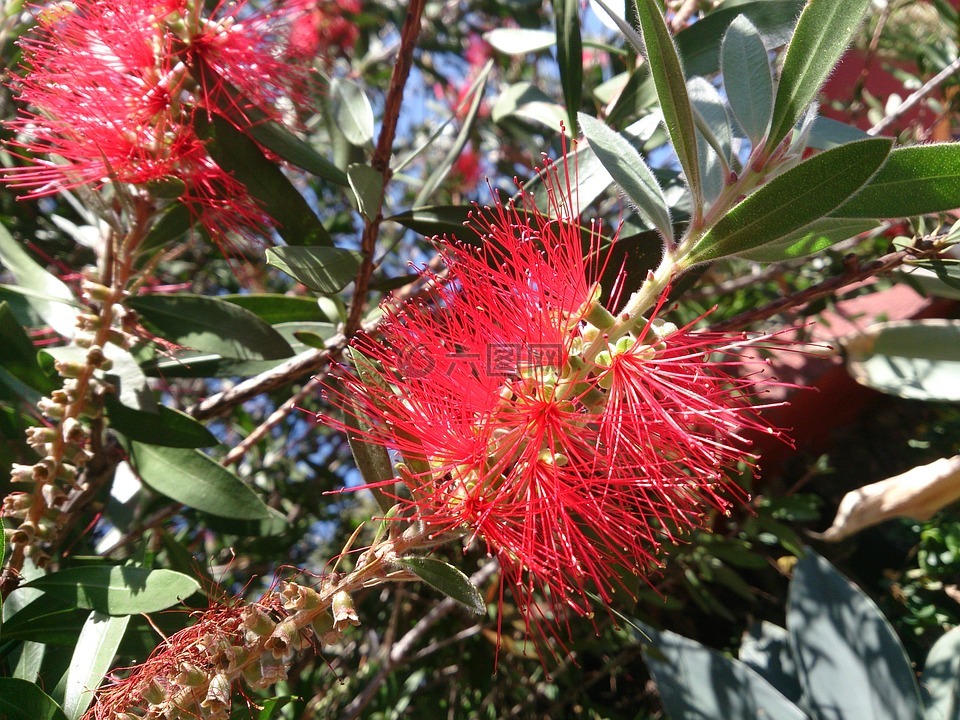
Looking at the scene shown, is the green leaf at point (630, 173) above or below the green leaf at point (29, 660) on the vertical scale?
above

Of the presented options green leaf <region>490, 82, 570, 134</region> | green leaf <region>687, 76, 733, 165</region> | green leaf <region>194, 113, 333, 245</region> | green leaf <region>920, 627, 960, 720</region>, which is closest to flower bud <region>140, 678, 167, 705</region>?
green leaf <region>194, 113, 333, 245</region>

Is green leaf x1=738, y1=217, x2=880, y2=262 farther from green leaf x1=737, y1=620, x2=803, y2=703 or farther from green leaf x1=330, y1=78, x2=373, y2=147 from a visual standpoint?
green leaf x1=737, y1=620, x2=803, y2=703

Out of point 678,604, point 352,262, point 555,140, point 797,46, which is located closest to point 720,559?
point 678,604

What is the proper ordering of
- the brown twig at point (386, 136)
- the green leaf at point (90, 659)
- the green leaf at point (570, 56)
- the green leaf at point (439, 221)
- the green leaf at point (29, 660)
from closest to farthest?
the green leaf at point (90, 659) → the green leaf at point (29, 660) → the brown twig at point (386, 136) → the green leaf at point (439, 221) → the green leaf at point (570, 56)

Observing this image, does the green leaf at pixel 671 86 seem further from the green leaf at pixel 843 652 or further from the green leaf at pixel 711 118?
the green leaf at pixel 843 652

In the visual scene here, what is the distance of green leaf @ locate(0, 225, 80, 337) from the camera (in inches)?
45.8

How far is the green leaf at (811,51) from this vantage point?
27.5 inches

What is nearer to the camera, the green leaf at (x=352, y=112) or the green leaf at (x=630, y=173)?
the green leaf at (x=630, y=173)

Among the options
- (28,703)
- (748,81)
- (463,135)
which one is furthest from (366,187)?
(28,703)

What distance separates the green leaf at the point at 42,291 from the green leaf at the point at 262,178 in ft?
1.19

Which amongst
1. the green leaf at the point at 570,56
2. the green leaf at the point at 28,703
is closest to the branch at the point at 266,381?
the green leaf at the point at 28,703

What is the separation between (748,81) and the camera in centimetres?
81

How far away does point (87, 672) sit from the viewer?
2.84 ft

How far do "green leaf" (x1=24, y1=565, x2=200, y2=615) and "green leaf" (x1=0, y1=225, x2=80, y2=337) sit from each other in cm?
41
